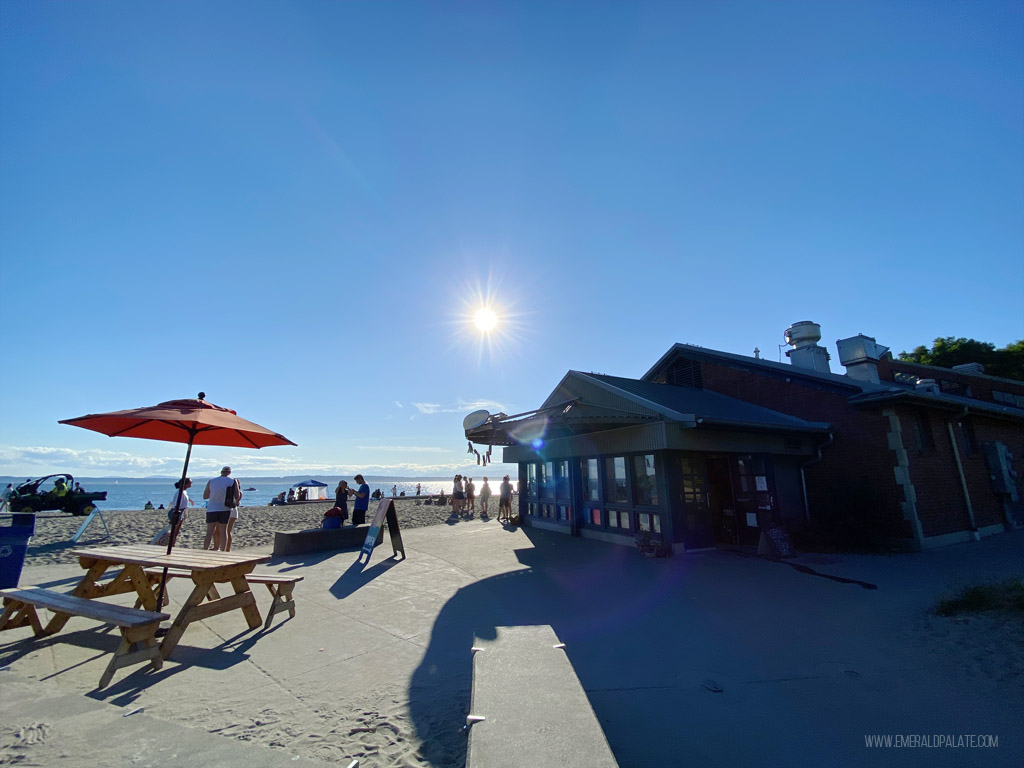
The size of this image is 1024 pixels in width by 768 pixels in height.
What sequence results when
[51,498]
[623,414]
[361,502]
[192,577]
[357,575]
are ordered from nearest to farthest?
1. [192,577]
2. [357,575]
3. [623,414]
4. [361,502]
5. [51,498]

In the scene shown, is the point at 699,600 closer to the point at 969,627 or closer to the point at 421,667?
the point at 969,627

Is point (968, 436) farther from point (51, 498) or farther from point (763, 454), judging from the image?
point (51, 498)

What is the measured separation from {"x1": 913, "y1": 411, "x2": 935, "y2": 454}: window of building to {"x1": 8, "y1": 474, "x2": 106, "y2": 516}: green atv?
2772 centimetres

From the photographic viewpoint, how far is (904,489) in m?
10.1

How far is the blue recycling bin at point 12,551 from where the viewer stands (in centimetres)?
579

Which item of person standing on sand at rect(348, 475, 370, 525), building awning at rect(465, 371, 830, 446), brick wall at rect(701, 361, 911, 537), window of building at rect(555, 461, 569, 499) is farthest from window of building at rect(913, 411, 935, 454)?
person standing on sand at rect(348, 475, 370, 525)

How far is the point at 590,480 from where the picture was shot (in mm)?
12875

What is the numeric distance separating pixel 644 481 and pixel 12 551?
10815 mm

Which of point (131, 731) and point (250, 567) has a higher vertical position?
point (250, 567)

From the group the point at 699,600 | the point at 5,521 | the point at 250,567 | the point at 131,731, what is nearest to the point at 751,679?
the point at 699,600

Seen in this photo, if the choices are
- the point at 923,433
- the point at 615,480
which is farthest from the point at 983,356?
the point at 615,480

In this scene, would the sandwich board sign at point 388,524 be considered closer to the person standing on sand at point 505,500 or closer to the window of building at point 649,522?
the window of building at point 649,522

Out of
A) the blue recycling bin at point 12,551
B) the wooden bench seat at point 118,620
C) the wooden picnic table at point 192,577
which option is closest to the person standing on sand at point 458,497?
the wooden picnic table at point 192,577

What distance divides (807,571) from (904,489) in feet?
13.5
